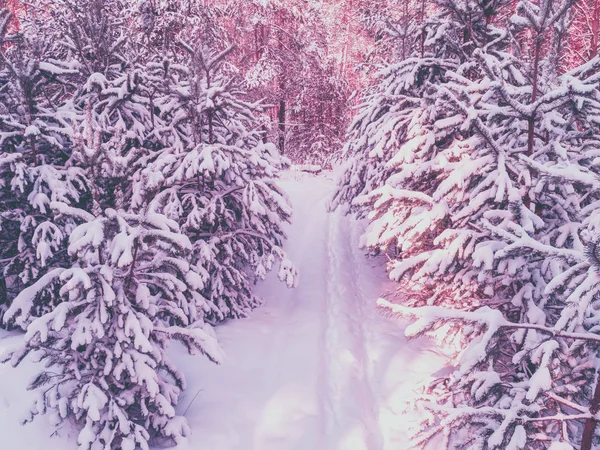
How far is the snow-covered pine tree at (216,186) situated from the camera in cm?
834

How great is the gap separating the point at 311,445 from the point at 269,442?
1.98 feet

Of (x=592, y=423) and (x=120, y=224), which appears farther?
(x=120, y=224)

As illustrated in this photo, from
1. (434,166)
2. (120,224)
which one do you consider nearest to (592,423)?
(434,166)

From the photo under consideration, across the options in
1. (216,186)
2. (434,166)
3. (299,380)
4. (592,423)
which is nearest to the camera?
(592,423)

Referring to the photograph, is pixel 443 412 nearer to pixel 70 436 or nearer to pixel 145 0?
pixel 70 436

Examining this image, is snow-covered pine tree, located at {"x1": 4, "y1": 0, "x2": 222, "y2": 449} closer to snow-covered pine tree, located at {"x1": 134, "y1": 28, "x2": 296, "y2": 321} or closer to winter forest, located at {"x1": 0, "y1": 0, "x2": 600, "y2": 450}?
winter forest, located at {"x1": 0, "y1": 0, "x2": 600, "y2": 450}

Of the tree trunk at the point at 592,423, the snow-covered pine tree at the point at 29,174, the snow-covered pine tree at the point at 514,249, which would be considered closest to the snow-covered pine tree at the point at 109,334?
the snow-covered pine tree at the point at 29,174

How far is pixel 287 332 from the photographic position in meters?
9.10

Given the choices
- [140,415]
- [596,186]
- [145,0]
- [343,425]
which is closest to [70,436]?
[140,415]

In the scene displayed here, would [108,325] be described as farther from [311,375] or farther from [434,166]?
[434,166]

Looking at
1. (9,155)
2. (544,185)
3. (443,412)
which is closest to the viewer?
(443,412)

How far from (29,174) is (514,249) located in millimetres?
7809

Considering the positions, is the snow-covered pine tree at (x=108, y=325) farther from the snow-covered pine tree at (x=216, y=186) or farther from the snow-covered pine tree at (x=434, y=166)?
the snow-covered pine tree at (x=434, y=166)

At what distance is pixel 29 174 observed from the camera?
24.8 feet
